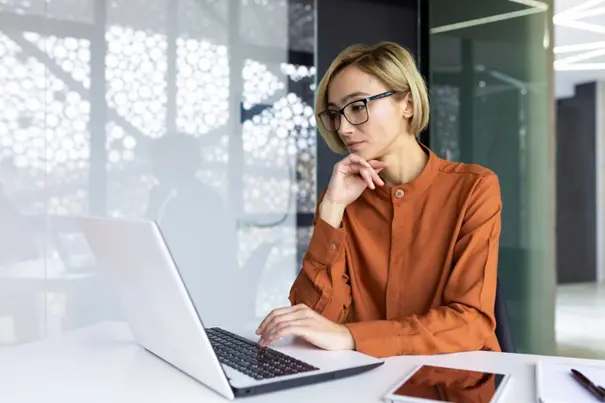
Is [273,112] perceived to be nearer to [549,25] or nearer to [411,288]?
[549,25]

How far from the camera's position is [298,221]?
381 centimetres

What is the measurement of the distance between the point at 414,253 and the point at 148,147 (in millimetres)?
2076

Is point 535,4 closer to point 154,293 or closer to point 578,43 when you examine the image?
point 578,43

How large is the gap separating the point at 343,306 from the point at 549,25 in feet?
8.23

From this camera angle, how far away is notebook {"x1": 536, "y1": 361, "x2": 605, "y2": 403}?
932mm

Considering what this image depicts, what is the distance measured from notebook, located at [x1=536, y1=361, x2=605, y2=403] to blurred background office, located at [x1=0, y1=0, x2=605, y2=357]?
2419 mm

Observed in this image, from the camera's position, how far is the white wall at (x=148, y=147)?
3.09m

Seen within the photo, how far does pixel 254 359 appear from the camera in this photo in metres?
1.16

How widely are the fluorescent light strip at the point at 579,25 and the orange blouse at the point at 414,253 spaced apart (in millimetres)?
1972

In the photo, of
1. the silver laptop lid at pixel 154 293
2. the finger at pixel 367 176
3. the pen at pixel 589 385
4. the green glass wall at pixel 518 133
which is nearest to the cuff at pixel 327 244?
the finger at pixel 367 176

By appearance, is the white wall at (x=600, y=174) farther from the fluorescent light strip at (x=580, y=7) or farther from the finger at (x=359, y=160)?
the finger at (x=359, y=160)

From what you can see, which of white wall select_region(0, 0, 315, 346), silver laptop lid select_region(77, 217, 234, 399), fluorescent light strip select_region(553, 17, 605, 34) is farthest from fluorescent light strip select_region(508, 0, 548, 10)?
silver laptop lid select_region(77, 217, 234, 399)

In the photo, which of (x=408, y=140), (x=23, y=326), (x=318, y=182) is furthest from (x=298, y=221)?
(x=408, y=140)

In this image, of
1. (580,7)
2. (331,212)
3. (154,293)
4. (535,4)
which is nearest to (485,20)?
(535,4)
